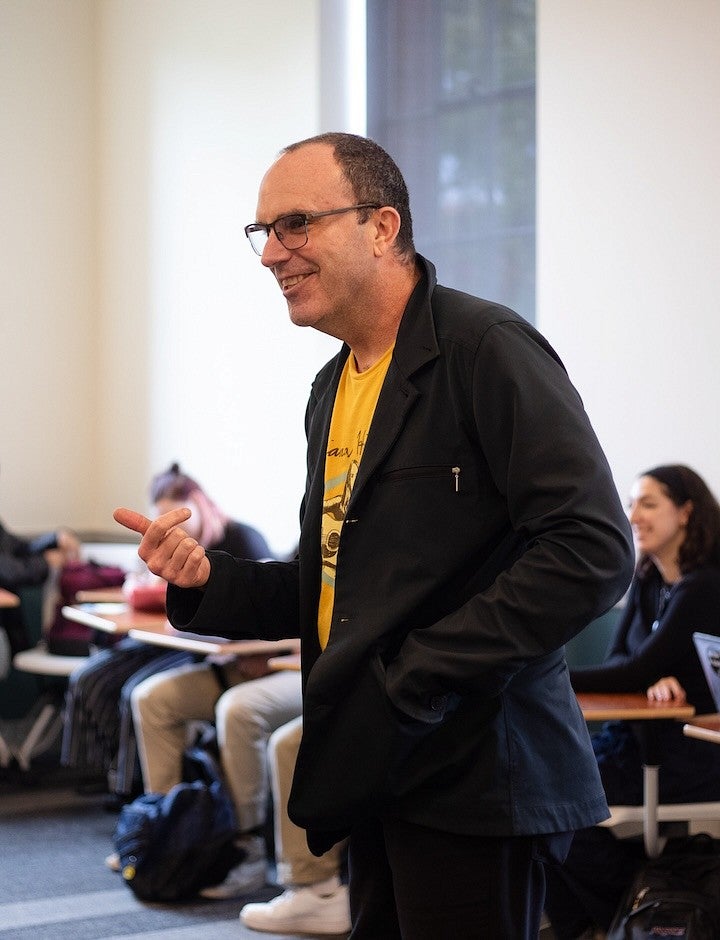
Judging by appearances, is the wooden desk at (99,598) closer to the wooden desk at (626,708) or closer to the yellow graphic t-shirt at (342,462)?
the wooden desk at (626,708)

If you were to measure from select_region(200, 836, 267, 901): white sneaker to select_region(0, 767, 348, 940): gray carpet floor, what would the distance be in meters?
0.04

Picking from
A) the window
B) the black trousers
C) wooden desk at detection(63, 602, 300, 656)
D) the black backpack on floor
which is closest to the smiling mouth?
the black trousers

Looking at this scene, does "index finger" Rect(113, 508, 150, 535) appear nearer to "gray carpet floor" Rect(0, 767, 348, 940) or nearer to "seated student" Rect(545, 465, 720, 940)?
"seated student" Rect(545, 465, 720, 940)

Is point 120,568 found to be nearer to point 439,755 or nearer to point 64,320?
point 64,320

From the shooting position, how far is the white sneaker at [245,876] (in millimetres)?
4121

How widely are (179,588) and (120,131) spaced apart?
549cm

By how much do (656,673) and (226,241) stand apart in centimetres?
334

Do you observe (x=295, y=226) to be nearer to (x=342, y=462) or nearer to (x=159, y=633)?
(x=342, y=462)

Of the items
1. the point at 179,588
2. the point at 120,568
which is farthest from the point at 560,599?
the point at 120,568

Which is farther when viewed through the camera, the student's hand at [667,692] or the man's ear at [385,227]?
the student's hand at [667,692]

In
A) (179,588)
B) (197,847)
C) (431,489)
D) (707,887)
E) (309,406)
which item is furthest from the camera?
(197,847)

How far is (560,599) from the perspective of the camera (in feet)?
4.75

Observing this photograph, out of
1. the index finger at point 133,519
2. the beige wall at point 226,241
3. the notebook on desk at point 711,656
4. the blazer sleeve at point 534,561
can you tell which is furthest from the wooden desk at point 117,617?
the blazer sleeve at point 534,561

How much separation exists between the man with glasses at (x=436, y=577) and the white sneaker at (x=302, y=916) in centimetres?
222
